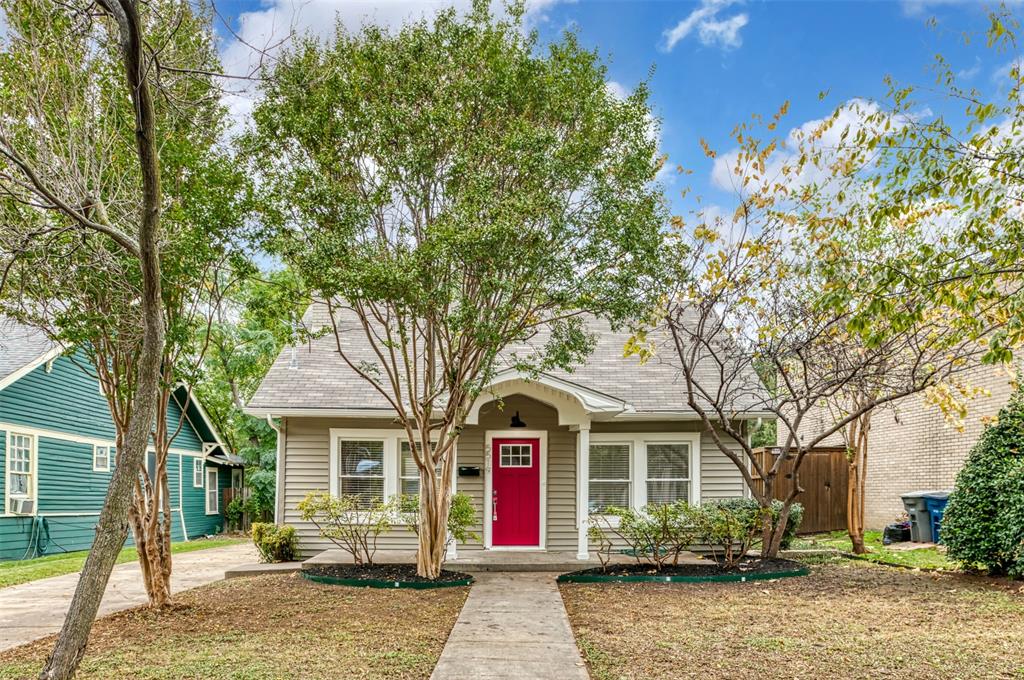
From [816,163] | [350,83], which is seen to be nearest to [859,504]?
[816,163]

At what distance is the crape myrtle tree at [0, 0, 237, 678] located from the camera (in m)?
5.34

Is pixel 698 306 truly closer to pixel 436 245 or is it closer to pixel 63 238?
pixel 436 245

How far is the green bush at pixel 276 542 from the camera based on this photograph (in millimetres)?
13133

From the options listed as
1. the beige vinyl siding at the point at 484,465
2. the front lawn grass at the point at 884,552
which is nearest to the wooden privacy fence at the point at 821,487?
the front lawn grass at the point at 884,552

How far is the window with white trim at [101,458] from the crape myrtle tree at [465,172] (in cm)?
1239

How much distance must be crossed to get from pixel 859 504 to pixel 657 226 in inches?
304

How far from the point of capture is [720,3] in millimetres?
11602

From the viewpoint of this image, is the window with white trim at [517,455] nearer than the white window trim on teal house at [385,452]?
No

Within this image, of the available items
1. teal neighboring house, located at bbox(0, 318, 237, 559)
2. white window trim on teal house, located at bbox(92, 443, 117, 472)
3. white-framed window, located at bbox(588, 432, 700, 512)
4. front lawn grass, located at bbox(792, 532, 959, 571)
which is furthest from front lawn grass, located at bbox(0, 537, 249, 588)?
front lawn grass, located at bbox(792, 532, 959, 571)

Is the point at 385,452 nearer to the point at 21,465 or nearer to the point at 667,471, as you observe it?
the point at 667,471

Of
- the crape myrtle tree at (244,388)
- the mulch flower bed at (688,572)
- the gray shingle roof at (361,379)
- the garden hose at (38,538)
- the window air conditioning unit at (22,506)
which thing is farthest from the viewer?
the crape myrtle tree at (244,388)

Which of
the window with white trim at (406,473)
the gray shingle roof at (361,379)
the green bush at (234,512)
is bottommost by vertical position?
the green bush at (234,512)

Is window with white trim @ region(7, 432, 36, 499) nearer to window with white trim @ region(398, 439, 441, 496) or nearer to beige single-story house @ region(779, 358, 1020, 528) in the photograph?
window with white trim @ region(398, 439, 441, 496)

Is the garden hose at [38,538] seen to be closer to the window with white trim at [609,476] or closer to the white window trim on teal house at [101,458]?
the white window trim on teal house at [101,458]
